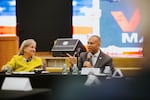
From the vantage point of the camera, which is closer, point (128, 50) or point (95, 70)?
point (95, 70)

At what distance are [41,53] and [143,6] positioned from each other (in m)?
5.48

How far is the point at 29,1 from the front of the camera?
6.25 m

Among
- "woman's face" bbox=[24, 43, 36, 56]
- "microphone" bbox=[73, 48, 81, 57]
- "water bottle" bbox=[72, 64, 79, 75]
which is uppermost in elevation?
"woman's face" bbox=[24, 43, 36, 56]

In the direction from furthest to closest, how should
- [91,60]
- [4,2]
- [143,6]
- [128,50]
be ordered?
1. [4,2]
2. [128,50]
3. [91,60]
4. [143,6]

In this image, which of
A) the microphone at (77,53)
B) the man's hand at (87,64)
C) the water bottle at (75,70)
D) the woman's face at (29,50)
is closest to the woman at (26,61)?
the woman's face at (29,50)

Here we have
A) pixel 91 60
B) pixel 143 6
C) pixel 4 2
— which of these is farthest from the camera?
pixel 4 2

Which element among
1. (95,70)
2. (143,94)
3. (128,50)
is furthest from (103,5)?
(143,94)

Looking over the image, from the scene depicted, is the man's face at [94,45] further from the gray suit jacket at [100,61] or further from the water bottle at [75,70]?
the water bottle at [75,70]

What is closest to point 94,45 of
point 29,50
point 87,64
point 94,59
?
point 94,59

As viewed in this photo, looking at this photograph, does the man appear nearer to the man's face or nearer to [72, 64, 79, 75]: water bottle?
the man's face

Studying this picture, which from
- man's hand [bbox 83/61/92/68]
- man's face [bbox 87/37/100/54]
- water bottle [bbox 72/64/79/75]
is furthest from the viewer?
man's face [bbox 87/37/100/54]

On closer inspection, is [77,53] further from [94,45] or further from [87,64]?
[87,64]

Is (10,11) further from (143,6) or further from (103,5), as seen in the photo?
(143,6)

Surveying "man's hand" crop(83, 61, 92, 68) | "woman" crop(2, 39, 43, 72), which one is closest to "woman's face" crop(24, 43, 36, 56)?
"woman" crop(2, 39, 43, 72)
